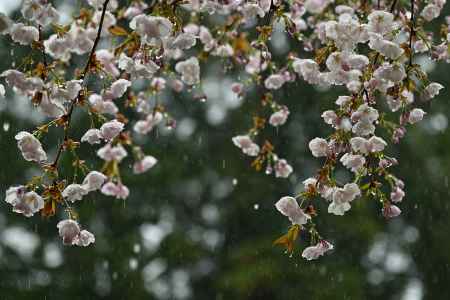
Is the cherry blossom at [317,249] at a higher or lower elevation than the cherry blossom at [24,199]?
lower

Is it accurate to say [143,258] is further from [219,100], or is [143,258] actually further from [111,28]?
[111,28]

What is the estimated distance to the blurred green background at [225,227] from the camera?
7066 mm

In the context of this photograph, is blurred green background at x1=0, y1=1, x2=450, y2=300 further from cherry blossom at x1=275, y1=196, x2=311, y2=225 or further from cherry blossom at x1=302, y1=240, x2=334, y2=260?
cherry blossom at x1=275, y1=196, x2=311, y2=225

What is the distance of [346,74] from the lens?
6.03 feet

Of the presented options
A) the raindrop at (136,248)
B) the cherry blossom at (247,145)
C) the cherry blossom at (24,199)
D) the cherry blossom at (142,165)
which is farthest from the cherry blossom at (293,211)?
the raindrop at (136,248)

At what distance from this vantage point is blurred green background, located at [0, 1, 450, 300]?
7.07m

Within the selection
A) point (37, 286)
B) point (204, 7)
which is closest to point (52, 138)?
point (37, 286)

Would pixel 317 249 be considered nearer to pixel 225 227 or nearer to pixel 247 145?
pixel 247 145

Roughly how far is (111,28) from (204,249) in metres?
5.90

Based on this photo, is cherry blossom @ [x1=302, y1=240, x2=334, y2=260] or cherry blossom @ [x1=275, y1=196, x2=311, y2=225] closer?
cherry blossom @ [x1=275, y1=196, x2=311, y2=225]

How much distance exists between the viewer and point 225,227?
7.50 m

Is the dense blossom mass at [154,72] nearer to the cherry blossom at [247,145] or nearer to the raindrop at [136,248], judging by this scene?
the cherry blossom at [247,145]

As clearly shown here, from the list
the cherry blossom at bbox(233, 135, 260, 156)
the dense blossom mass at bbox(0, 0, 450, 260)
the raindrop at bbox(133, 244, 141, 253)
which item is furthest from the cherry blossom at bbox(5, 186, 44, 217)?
the raindrop at bbox(133, 244, 141, 253)

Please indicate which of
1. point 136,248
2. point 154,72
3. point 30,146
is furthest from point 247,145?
point 136,248
